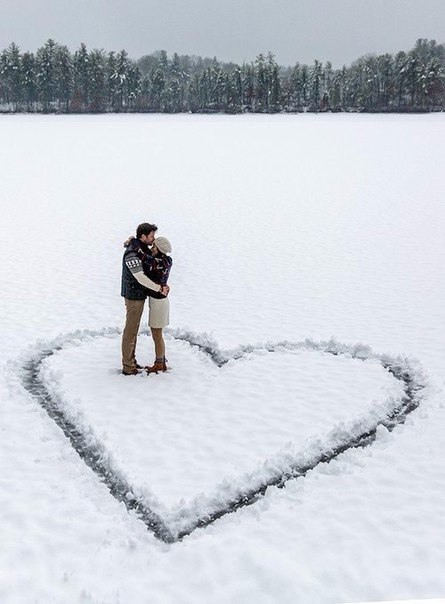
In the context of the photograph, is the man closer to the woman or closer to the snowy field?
the woman

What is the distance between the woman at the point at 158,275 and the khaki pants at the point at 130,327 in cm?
20

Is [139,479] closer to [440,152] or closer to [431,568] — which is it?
[431,568]

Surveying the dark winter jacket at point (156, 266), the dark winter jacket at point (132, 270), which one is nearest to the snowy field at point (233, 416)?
the dark winter jacket at point (132, 270)

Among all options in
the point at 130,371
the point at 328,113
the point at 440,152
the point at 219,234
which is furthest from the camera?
the point at 328,113

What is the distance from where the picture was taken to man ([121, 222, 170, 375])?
387 inches

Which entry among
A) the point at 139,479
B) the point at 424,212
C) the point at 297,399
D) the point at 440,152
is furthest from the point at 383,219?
the point at 440,152

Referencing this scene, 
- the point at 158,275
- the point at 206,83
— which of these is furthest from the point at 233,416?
the point at 206,83

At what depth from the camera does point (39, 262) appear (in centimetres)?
2020

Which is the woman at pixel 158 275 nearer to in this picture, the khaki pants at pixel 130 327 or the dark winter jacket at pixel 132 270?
the dark winter jacket at pixel 132 270

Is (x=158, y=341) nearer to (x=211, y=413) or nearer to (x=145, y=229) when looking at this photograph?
(x=211, y=413)

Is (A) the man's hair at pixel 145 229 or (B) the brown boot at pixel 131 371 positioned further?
(B) the brown boot at pixel 131 371

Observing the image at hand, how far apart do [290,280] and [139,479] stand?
1155cm

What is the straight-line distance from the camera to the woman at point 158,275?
32.7ft

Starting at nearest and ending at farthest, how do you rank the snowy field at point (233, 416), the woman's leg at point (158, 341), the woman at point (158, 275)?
the snowy field at point (233, 416) < the woman at point (158, 275) < the woman's leg at point (158, 341)
